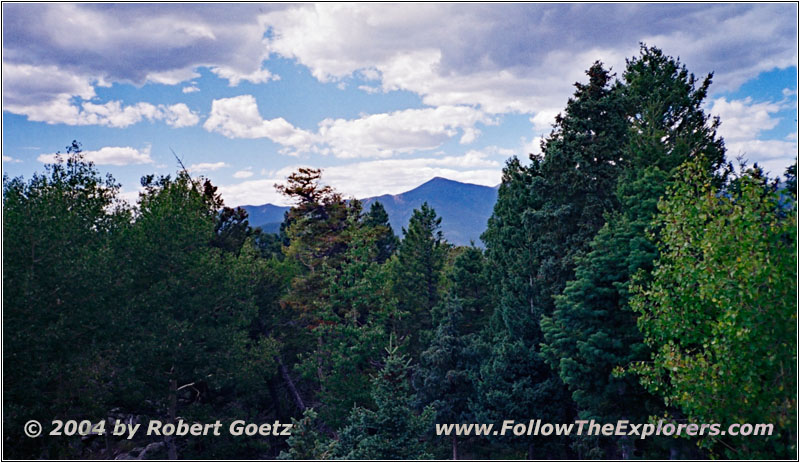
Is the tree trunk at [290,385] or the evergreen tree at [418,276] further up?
the evergreen tree at [418,276]

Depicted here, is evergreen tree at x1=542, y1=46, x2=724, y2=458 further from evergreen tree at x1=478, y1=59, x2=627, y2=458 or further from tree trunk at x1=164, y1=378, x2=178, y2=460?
tree trunk at x1=164, y1=378, x2=178, y2=460

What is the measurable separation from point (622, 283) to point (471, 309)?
46.7 feet

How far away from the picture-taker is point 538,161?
21984mm

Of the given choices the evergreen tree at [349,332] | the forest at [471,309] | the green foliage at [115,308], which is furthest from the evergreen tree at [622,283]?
the green foliage at [115,308]

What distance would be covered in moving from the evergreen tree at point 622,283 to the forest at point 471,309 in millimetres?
81

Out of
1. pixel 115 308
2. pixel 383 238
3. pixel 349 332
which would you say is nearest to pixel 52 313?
pixel 115 308

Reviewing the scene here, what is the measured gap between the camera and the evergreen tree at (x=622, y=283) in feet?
48.0

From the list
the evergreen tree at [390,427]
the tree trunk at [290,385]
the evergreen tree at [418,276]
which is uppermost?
the evergreen tree at [418,276]

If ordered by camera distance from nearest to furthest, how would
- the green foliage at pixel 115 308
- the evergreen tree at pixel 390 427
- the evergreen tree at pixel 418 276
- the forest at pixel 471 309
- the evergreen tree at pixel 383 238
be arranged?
the forest at pixel 471 309 < the evergreen tree at pixel 390 427 < the green foliage at pixel 115 308 < the evergreen tree at pixel 418 276 < the evergreen tree at pixel 383 238

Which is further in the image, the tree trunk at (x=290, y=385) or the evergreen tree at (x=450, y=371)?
the tree trunk at (x=290, y=385)

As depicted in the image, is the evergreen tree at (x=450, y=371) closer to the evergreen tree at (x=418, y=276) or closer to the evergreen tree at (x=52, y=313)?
the evergreen tree at (x=418, y=276)

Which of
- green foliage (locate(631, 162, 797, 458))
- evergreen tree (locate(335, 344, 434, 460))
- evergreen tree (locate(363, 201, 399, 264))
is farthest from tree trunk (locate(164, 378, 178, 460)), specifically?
evergreen tree (locate(363, 201, 399, 264))

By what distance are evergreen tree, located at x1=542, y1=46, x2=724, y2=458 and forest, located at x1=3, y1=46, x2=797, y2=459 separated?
81 mm

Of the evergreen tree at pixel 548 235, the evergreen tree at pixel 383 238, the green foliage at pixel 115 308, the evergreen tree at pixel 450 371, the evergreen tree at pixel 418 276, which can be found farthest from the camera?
the evergreen tree at pixel 383 238
